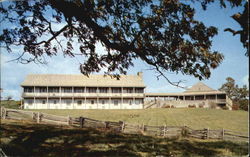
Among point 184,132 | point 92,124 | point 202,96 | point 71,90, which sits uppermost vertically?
point 71,90

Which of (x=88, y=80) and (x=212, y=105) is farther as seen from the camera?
(x=88, y=80)

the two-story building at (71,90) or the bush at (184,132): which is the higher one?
the two-story building at (71,90)

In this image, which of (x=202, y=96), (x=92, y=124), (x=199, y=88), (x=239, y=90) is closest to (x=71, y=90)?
(x=92, y=124)

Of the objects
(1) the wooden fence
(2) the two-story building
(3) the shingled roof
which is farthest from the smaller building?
(1) the wooden fence

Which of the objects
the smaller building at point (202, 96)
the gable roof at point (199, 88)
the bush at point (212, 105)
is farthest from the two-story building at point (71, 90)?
the gable roof at point (199, 88)

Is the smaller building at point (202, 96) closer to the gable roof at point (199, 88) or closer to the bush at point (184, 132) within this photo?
the gable roof at point (199, 88)

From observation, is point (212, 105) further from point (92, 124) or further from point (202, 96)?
point (92, 124)

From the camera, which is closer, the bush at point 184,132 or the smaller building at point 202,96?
the smaller building at point 202,96

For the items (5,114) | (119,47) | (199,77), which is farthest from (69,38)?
(5,114)

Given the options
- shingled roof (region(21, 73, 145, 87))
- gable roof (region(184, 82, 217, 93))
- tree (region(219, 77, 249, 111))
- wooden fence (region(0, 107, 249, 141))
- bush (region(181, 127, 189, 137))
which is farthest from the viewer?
wooden fence (region(0, 107, 249, 141))

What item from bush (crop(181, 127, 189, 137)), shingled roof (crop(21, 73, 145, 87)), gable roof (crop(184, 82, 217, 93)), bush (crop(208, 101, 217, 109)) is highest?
shingled roof (crop(21, 73, 145, 87))

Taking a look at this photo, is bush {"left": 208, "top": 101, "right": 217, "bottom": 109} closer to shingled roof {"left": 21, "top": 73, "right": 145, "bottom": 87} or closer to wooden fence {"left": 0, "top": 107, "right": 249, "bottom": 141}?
shingled roof {"left": 21, "top": 73, "right": 145, "bottom": 87}

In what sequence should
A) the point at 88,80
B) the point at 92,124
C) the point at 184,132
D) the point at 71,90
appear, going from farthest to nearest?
the point at 92,124 → the point at 71,90 → the point at 184,132 → the point at 88,80

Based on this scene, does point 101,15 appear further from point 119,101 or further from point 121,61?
point 119,101
